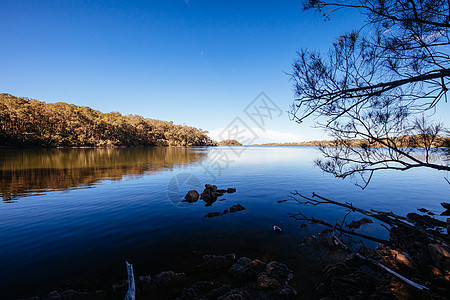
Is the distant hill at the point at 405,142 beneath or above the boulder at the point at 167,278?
above


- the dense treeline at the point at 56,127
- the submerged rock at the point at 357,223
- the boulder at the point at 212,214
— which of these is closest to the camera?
the submerged rock at the point at 357,223

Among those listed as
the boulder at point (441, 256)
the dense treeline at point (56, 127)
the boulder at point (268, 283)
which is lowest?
the boulder at point (268, 283)

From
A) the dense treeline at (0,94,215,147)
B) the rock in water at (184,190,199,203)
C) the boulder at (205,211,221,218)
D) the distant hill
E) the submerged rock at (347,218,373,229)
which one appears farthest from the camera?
the dense treeline at (0,94,215,147)

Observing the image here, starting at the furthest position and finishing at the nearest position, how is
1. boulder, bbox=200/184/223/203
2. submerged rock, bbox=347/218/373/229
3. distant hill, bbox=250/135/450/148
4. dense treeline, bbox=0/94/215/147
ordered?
dense treeline, bbox=0/94/215/147 < boulder, bbox=200/184/223/203 < submerged rock, bbox=347/218/373/229 < distant hill, bbox=250/135/450/148

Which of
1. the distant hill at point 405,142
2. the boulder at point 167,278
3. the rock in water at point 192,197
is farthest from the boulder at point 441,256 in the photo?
the rock in water at point 192,197

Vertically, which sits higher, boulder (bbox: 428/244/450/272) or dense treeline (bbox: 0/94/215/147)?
dense treeline (bbox: 0/94/215/147)

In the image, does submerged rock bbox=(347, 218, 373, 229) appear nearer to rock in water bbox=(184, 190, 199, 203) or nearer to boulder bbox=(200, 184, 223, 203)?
boulder bbox=(200, 184, 223, 203)

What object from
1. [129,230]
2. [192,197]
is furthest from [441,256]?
[192,197]

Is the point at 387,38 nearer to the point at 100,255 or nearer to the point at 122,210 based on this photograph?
the point at 100,255

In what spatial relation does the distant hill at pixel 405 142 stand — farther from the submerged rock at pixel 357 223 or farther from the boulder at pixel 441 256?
the submerged rock at pixel 357 223

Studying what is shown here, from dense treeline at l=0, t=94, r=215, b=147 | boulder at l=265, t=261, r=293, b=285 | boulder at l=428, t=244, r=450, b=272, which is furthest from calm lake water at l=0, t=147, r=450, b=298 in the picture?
dense treeline at l=0, t=94, r=215, b=147

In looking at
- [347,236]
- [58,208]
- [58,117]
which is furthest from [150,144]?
[347,236]

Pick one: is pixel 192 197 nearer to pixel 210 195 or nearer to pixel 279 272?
pixel 210 195

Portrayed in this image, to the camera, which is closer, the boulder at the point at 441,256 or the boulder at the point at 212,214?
the boulder at the point at 441,256
